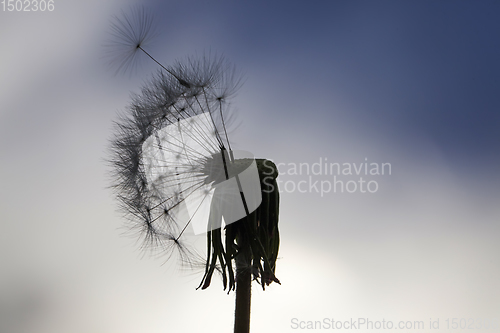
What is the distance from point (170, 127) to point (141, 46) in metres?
0.51

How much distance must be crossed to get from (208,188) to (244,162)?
0.23 metres

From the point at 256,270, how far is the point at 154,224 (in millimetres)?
599

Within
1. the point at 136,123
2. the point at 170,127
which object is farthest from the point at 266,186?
the point at 136,123

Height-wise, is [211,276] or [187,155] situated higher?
[187,155]

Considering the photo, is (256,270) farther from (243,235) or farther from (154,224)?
(154,224)

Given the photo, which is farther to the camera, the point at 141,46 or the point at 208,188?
the point at 141,46

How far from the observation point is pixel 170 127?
217 centimetres

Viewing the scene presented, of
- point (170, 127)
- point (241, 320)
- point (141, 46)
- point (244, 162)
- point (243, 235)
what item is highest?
point (141, 46)

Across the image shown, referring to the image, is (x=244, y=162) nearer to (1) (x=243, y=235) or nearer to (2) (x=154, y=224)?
(1) (x=243, y=235)

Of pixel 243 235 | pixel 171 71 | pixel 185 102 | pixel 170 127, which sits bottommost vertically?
pixel 243 235

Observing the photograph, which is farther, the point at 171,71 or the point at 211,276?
the point at 171,71

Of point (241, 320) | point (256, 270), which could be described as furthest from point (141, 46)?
point (241, 320)

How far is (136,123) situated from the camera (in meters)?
2.16

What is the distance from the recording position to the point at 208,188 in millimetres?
2006
